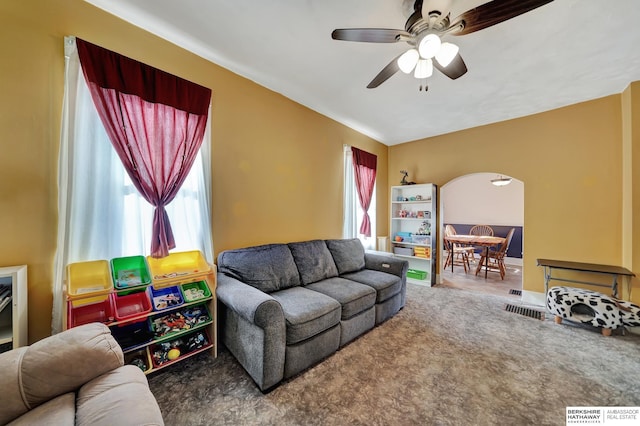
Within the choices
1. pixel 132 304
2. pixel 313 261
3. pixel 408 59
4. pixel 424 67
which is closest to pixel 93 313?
pixel 132 304

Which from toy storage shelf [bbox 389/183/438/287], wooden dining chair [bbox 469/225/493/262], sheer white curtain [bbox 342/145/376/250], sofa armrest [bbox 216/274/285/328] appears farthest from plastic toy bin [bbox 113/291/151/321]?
wooden dining chair [bbox 469/225/493/262]

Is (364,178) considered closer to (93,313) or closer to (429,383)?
(429,383)

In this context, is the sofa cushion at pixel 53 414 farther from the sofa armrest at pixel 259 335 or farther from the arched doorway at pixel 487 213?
the arched doorway at pixel 487 213

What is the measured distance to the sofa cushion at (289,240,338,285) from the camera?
2.62m

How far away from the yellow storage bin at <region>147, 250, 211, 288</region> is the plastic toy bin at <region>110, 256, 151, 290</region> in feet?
0.17

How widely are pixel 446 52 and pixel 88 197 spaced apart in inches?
108

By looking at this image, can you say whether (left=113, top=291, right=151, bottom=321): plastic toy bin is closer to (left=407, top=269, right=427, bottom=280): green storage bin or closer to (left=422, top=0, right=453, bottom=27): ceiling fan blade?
(left=422, top=0, right=453, bottom=27): ceiling fan blade

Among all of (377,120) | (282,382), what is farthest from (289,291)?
(377,120)

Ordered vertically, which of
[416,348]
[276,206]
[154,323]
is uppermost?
[276,206]

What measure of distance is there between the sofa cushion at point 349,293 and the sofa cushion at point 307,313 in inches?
5.7

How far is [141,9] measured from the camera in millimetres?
1736

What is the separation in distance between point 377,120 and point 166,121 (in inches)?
115

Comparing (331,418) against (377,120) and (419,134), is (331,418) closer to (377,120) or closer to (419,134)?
(377,120)

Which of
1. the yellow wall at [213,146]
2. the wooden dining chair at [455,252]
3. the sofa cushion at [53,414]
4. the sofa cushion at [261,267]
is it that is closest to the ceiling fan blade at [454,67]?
the yellow wall at [213,146]
